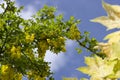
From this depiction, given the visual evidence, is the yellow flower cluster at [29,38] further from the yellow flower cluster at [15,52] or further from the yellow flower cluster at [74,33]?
the yellow flower cluster at [74,33]

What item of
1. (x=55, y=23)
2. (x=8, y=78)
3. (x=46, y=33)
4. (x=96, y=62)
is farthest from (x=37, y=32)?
(x=96, y=62)

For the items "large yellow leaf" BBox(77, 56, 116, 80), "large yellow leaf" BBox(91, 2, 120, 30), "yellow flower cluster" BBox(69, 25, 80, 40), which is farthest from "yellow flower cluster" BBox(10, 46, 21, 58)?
"large yellow leaf" BBox(91, 2, 120, 30)

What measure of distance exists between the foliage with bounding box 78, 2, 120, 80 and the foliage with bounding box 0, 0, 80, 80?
13535 millimetres

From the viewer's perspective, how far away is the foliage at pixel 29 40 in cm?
1556

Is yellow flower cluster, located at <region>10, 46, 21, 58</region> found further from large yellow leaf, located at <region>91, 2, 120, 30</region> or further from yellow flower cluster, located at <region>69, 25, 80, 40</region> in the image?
large yellow leaf, located at <region>91, 2, 120, 30</region>

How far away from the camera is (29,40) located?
16.3 m

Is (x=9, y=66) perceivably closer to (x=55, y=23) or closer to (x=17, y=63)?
(x=17, y=63)

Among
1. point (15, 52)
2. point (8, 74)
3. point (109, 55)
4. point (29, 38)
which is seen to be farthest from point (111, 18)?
point (29, 38)

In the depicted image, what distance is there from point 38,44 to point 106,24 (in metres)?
16.4

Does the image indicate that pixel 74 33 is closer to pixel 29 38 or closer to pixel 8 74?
pixel 29 38

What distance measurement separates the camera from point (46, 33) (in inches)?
690

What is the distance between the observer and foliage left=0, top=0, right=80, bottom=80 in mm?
15557

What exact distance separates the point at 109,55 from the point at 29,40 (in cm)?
1527

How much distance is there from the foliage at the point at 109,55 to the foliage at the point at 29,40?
Answer: 13535 millimetres
